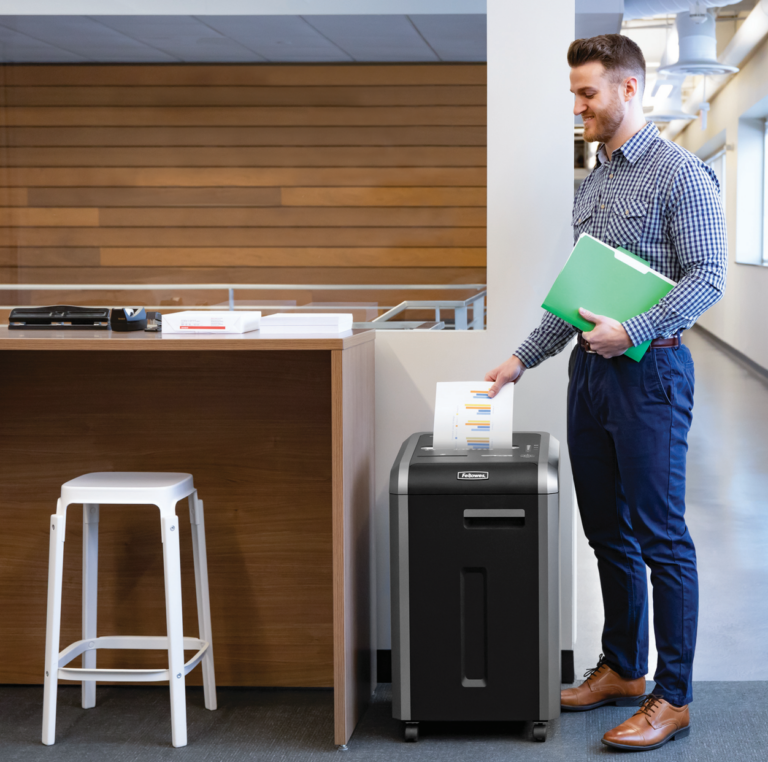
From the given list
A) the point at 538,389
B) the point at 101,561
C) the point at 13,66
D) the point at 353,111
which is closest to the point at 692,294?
the point at 538,389

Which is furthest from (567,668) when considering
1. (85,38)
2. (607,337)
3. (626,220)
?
(85,38)

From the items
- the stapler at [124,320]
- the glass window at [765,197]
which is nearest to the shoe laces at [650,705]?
the stapler at [124,320]

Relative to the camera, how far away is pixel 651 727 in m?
2.24

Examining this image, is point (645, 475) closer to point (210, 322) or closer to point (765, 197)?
point (210, 322)

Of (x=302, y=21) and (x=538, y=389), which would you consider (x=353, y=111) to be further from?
(x=538, y=389)

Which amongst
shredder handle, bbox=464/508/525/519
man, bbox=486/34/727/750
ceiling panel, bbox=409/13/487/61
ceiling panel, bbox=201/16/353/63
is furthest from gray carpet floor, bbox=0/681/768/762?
ceiling panel, bbox=201/16/353/63

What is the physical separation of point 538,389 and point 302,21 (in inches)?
53.2

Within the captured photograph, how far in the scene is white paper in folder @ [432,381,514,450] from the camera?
235 cm

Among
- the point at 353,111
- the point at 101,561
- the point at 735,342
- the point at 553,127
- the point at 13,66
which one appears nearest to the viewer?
the point at 553,127

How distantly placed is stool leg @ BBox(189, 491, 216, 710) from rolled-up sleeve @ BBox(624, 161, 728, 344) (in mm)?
1193

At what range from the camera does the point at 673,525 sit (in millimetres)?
2219

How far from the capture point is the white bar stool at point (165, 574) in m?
2.24

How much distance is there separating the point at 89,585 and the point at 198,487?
407 mm

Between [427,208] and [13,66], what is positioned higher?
[13,66]
